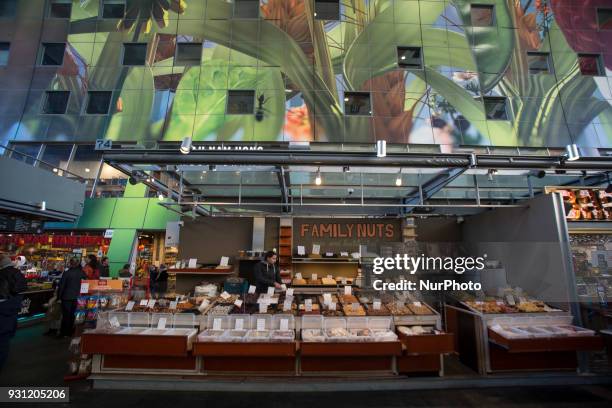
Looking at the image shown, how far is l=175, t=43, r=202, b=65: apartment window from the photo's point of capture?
351 inches

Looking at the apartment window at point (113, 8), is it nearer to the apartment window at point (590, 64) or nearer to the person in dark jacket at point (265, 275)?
the person in dark jacket at point (265, 275)

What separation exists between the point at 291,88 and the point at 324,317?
20.3ft

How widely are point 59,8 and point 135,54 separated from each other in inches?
182

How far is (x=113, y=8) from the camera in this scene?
395 inches

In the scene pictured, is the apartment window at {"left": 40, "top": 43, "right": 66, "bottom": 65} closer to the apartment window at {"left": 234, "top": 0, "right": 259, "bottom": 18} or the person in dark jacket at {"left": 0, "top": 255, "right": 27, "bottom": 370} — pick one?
the apartment window at {"left": 234, "top": 0, "right": 259, "bottom": 18}

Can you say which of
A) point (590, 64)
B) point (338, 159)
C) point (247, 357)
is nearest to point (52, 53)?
point (338, 159)

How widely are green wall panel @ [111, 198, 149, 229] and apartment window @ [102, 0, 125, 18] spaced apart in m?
7.95

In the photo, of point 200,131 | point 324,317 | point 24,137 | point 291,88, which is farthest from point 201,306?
point 24,137

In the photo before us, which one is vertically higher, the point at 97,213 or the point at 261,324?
the point at 97,213

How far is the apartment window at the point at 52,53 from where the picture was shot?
9789 mm

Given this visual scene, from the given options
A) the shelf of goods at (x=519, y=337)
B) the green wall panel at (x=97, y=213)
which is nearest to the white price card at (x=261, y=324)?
the shelf of goods at (x=519, y=337)

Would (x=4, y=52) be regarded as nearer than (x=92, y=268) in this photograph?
No

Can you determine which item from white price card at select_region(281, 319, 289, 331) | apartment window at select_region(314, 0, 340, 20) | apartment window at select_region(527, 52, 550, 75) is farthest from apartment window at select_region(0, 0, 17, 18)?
apartment window at select_region(527, 52, 550, 75)

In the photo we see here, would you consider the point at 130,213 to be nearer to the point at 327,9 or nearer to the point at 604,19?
the point at 327,9
